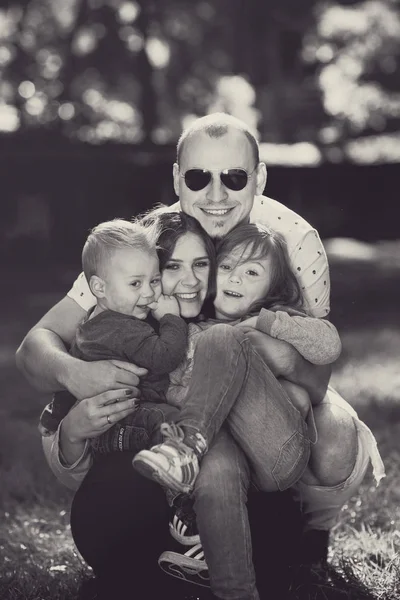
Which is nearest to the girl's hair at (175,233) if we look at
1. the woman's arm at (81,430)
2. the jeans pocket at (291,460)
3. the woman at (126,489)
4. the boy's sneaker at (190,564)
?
the woman at (126,489)

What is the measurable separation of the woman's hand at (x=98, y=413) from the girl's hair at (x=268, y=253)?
58cm

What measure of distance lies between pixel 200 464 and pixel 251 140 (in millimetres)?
1248

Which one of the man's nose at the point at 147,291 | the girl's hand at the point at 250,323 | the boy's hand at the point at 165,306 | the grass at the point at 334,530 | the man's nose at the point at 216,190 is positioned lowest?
the grass at the point at 334,530

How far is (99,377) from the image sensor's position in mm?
3385

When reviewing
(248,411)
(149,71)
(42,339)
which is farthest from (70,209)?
(248,411)

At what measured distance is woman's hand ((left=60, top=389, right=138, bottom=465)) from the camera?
3316 millimetres

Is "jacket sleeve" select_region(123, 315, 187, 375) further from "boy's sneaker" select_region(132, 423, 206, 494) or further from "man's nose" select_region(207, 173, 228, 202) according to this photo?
"man's nose" select_region(207, 173, 228, 202)

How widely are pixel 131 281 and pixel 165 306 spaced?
0.57ft

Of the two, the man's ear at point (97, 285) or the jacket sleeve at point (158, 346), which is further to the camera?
the man's ear at point (97, 285)

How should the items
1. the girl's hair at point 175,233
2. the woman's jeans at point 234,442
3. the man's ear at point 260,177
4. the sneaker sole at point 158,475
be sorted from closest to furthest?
the sneaker sole at point 158,475
the woman's jeans at point 234,442
the girl's hair at point 175,233
the man's ear at point 260,177

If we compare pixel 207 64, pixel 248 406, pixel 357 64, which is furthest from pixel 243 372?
pixel 207 64

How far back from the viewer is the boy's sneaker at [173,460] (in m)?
2.90

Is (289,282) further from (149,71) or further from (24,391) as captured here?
(149,71)

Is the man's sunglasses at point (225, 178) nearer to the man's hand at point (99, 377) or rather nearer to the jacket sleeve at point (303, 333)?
the jacket sleeve at point (303, 333)
